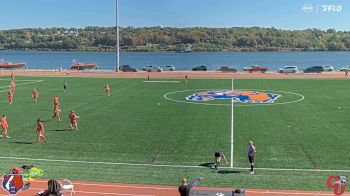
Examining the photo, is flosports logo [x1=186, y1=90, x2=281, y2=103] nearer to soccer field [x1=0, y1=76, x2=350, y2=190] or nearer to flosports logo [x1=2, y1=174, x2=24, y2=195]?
soccer field [x1=0, y1=76, x2=350, y2=190]

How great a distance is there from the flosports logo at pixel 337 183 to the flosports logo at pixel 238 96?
2856cm

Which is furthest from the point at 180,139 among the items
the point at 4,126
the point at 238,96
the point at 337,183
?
the point at 238,96

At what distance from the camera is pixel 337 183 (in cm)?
1720

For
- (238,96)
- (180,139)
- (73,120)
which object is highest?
(238,96)

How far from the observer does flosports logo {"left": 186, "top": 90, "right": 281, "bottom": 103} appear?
47219mm

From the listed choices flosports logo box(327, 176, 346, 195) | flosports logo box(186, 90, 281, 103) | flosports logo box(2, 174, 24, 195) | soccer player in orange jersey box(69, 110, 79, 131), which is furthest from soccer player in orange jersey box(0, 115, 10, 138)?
flosports logo box(186, 90, 281, 103)

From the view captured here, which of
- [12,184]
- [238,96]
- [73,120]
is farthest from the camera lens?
[238,96]

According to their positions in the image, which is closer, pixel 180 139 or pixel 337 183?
pixel 337 183

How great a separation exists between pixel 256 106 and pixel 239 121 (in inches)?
319

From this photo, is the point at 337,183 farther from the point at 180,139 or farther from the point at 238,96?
the point at 238,96

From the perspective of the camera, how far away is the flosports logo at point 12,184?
50.1ft

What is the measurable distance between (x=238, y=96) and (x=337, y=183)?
33.5 meters

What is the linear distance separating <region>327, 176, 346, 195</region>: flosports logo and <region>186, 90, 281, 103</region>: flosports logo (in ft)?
93.7

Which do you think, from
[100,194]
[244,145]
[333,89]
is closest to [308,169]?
[244,145]
